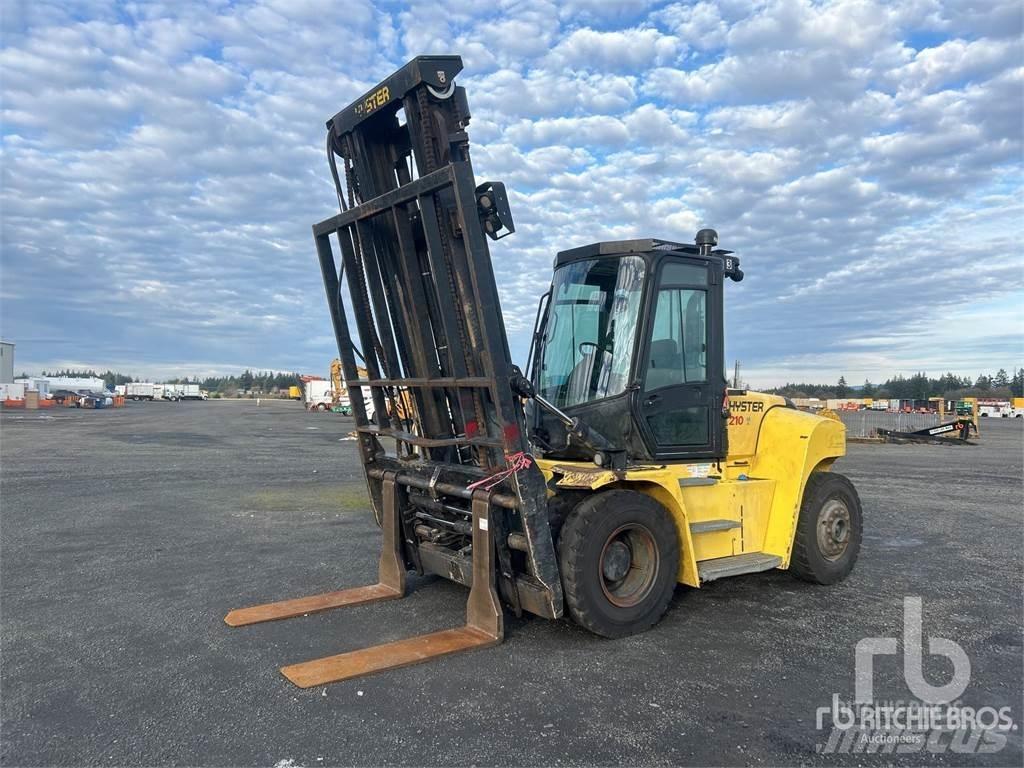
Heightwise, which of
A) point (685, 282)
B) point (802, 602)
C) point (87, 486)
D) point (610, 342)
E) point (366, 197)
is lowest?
point (802, 602)

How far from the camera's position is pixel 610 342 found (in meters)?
5.79

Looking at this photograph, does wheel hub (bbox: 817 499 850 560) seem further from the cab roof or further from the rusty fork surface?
the rusty fork surface

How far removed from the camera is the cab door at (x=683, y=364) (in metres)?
5.70

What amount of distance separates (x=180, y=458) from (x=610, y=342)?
15582 mm

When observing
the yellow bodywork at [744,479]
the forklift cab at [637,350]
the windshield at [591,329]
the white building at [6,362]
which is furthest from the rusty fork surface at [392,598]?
the white building at [6,362]

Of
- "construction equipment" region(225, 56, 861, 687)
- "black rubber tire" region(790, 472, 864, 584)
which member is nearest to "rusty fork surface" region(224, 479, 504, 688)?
"construction equipment" region(225, 56, 861, 687)

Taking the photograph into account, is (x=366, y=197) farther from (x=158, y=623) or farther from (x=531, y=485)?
(x=158, y=623)

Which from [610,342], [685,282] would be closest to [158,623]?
[610,342]

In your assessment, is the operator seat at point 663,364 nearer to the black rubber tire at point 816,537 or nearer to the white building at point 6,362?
the black rubber tire at point 816,537

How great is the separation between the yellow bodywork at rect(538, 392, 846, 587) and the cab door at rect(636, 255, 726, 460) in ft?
0.77

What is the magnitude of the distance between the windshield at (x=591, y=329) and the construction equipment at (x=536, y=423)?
2 cm

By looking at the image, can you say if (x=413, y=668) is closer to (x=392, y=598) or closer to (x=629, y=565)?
(x=392, y=598)

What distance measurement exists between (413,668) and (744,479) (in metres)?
3.47

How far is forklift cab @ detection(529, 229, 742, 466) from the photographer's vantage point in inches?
223
